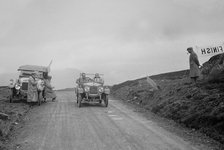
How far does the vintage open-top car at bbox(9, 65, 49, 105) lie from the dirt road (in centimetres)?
537

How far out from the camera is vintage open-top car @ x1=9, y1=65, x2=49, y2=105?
55.5ft

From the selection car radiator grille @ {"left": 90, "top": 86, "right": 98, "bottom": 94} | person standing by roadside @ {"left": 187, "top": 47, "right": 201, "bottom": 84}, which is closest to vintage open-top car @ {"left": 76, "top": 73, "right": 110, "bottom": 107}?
car radiator grille @ {"left": 90, "top": 86, "right": 98, "bottom": 94}

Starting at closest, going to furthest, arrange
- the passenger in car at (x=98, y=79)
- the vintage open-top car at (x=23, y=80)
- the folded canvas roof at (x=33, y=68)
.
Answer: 1. the vintage open-top car at (x=23, y=80)
2. the passenger in car at (x=98, y=79)
3. the folded canvas roof at (x=33, y=68)

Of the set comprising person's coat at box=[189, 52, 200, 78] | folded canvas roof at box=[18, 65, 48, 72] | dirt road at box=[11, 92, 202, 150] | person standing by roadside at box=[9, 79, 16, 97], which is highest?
folded canvas roof at box=[18, 65, 48, 72]

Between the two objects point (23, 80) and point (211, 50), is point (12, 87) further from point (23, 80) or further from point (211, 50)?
point (211, 50)

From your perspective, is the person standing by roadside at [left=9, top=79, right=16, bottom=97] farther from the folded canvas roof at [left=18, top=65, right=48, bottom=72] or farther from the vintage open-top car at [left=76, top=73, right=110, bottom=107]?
the vintage open-top car at [left=76, top=73, right=110, bottom=107]

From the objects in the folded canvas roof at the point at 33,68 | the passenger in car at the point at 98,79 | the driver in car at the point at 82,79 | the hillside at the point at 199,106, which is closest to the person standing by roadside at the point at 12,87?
the folded canvas roof at the point at 33,68

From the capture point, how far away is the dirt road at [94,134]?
7.37 metres

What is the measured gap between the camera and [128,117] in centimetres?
1215

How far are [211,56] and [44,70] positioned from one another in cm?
1174

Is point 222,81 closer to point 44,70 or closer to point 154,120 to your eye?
point 154,120

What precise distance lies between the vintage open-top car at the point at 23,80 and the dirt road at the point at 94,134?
537 cm

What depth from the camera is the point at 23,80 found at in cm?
1772

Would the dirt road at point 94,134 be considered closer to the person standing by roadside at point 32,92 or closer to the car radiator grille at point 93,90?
the car radiator grille at point 93,90
